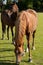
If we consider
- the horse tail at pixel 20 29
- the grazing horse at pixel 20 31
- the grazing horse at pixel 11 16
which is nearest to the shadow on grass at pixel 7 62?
the grazing horse at pixel 20 31

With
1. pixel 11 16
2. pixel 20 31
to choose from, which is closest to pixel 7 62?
pixel 20 31

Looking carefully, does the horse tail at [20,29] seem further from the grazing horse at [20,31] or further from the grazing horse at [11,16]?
the grazing horse at [11,16]

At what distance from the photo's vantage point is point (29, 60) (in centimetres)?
737

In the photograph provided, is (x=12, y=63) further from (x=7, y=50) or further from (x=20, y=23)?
(x=7, y=50)

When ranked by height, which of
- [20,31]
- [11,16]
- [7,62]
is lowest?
[7,62]

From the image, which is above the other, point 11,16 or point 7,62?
point 11,16

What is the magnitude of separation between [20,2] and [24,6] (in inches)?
51.5

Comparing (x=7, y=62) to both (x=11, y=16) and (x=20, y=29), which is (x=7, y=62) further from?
(x=11, y=16)

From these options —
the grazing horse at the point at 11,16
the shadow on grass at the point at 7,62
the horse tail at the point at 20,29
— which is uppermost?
the horse tail at the point at 20,29

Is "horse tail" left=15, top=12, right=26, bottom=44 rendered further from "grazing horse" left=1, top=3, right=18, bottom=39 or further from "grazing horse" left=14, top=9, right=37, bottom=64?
"grazing horse" left=1, top=3, right=18, bottom=39

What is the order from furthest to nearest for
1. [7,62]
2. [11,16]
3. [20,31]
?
[11,16]
[7,62]
[20,31]

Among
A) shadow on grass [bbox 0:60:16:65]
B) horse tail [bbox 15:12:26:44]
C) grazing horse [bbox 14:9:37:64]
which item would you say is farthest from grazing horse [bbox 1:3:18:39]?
horse tail [bbox 15:12:26:44]

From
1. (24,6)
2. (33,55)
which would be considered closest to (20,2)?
(24,6)

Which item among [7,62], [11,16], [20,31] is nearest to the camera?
[20,31]
